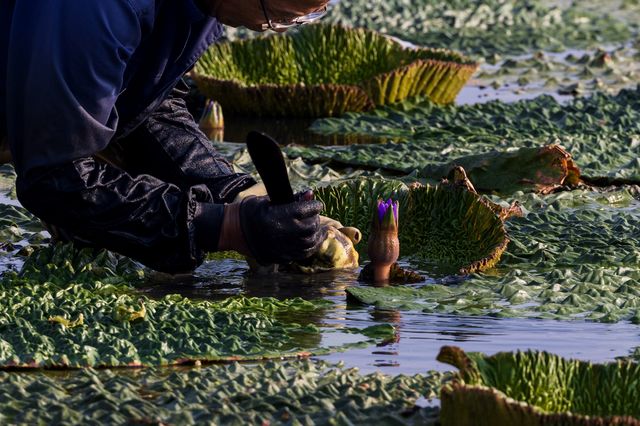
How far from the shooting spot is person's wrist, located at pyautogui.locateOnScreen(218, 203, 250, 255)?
218 inches

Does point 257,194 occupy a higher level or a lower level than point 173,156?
lower

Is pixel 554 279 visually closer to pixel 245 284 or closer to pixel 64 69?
pixel 245 284

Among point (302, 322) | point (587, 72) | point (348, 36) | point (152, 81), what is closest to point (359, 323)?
point (302, 322)

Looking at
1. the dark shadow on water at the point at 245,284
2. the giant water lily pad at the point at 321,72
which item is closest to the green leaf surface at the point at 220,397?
the dark shadow on water at the point at 245,284

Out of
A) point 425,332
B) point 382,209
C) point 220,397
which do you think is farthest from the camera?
point 382,209

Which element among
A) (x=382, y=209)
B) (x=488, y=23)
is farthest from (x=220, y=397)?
(x=488, y=23)

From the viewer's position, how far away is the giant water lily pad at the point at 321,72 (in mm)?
10234

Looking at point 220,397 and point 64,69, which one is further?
point 64,69

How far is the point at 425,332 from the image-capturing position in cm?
504

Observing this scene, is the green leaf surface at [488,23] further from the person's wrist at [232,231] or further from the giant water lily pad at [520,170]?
the person's wrist at [232,231]

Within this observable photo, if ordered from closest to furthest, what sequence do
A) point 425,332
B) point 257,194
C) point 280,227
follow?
point 425,332
point 280,227
point 257,194

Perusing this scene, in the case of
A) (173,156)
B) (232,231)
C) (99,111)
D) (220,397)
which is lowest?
(220,397)

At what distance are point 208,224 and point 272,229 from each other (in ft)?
0.92

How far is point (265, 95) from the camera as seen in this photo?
406 inches
